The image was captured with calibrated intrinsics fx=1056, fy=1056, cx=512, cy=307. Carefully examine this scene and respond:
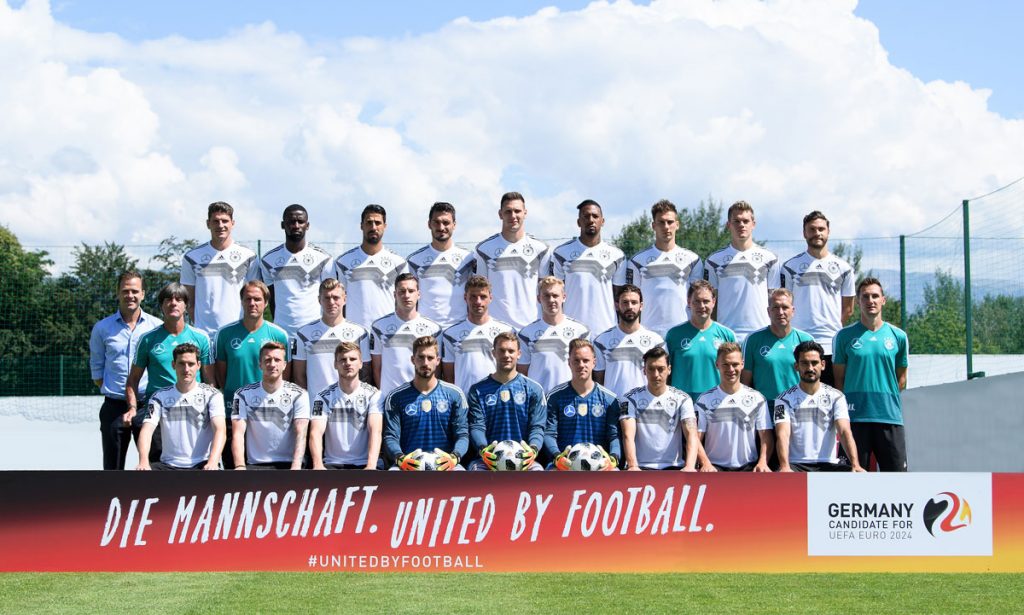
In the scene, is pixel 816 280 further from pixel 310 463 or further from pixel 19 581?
pixel 19 581

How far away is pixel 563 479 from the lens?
6.43 m

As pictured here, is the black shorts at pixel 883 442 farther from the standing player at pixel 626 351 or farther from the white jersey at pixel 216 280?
the white jersey at pixel 216 280

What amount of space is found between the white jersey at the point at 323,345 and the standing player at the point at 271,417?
23.0 inches

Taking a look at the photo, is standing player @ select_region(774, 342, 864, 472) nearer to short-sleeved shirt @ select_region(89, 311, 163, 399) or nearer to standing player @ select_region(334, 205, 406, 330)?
standing player @ select_region(334, 205, 406, 330)

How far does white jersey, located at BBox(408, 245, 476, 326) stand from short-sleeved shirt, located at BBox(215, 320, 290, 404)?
126 centimetres

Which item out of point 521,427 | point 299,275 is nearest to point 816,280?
point 521,427

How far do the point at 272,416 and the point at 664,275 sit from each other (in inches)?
128

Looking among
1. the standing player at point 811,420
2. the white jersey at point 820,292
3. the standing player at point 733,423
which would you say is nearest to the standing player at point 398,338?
the standing player at point 733,423

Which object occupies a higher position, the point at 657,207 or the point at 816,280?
the point at 657,207

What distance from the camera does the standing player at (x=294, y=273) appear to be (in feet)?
27.7

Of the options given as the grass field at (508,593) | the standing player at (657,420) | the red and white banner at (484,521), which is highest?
the standing player at (657,420)

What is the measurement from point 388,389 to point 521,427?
1.28 meters

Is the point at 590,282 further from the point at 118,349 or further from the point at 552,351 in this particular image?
the point at 118,349

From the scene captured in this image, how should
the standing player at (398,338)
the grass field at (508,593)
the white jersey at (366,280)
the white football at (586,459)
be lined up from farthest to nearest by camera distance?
1. the white jersey at (366,280)
2. the standing player at (398,338)
3. the white football at (586,459)
4. the grass field at (508,593)
